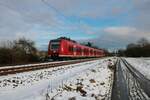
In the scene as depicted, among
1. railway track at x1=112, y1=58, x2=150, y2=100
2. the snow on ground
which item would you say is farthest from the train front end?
railway track at x1=112, y1=58, x2=150, y2=100

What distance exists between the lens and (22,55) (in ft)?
137

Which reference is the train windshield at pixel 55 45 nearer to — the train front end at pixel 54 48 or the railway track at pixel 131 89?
the train front end at pixel 54 48

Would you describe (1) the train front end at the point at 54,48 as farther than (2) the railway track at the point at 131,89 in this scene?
Yes

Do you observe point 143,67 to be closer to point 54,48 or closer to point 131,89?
point 54,48

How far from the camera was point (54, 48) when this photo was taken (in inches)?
1476

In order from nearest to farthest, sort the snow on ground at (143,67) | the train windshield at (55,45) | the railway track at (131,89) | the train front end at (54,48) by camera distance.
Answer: the railway track at (131,89)
the snow on ground at (143,67)
the train front end at (54,48)
the train windshield at (55,45)

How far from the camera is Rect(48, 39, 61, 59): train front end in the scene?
37031mm

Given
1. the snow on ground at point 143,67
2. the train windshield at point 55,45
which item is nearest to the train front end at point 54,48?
the train windshield at point 55,45

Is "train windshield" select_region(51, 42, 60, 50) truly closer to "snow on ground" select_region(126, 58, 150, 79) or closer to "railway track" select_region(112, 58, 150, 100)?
"snow on ground" select_region(126, 58, 150, 79)

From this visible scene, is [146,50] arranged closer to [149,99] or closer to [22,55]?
[22,55]

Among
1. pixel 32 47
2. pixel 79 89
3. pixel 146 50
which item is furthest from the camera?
pixel 146 50

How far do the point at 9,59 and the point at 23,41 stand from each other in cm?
3122

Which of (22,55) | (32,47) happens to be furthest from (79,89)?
(32,47)

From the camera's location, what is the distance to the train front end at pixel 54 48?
121ft
